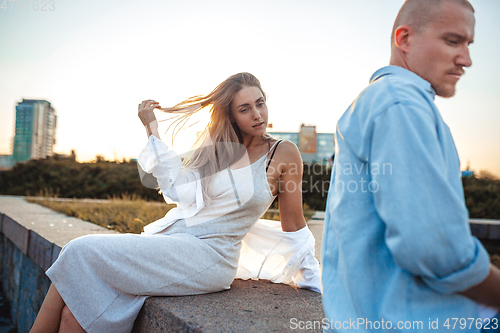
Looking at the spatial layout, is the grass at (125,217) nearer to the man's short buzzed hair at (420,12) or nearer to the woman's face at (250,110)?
the woman's face at (250,110)

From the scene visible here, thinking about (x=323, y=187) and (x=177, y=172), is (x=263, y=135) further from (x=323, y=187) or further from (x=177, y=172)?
(x=323, y=187)

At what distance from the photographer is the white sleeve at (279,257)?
7.63 feet

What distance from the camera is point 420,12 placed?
94 centimetres

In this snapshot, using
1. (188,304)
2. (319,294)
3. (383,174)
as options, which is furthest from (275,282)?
(383,174)

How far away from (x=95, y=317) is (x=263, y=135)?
1576 mm

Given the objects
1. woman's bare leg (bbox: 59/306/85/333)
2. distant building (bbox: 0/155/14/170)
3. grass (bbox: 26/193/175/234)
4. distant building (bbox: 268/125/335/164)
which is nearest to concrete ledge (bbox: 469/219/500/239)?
grass (bbox: 26/193/175/234)

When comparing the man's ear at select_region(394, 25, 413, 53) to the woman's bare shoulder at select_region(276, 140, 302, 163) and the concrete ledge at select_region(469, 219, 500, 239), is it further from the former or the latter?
the concrete ledge at select_region(469, 219, 500, 239)

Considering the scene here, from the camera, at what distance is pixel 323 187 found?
9680mm

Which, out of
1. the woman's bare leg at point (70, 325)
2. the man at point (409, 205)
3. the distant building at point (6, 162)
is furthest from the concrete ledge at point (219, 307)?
the distant building at point (6, 162)

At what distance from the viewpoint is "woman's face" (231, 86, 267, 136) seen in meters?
2.56

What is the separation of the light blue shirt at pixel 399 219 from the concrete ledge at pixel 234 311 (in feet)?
2.32

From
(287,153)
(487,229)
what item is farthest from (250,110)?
(487,229)

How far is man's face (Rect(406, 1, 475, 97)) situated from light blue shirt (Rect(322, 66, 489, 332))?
52 millimetres

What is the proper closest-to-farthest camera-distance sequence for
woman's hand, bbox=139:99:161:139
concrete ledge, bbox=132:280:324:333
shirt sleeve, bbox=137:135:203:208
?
concrete ledge, bbox=132:280:324:333 < shirt sleeve, bbox=137:135:203:208 < woman's hand, bbox=139:99:161:139
